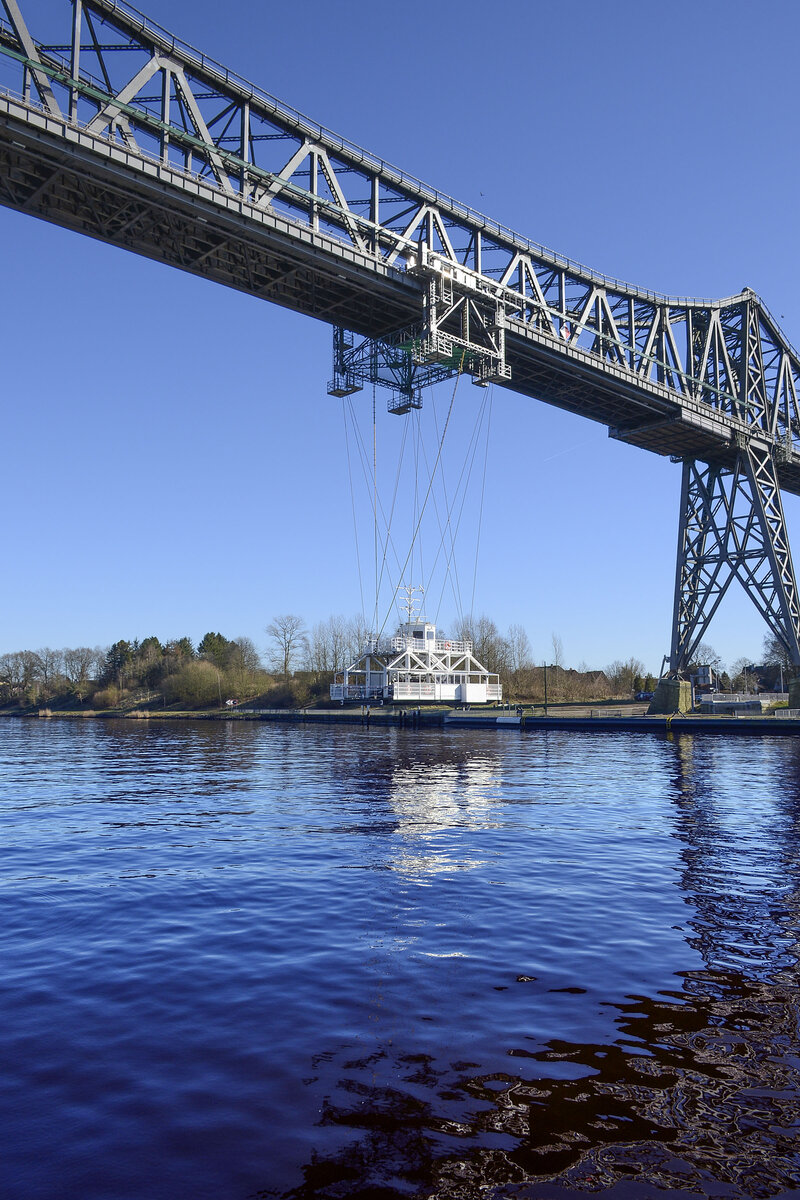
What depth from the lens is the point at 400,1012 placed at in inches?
288

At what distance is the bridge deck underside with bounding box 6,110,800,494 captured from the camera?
99.1 ft

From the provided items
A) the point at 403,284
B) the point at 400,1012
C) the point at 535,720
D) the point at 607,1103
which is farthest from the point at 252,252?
the point at 535,720

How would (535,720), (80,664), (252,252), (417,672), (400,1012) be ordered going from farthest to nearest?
(80,664), (417,672), (535,720), (252,252), (400,1012)

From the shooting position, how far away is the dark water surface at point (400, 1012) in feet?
16.4

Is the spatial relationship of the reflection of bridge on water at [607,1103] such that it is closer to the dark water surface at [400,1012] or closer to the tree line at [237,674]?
the dark water surface at [400,1012]

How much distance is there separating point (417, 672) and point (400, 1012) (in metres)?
78.7

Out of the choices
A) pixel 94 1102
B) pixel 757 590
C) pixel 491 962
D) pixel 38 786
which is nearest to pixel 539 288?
pixel 757 590

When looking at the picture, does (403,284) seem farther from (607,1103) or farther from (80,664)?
(80,664)

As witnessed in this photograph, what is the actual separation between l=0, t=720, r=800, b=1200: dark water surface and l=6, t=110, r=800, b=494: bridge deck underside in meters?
24.6

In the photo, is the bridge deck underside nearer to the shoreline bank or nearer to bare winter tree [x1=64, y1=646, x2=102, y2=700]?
the shoreline bank

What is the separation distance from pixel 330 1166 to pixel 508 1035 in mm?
2304

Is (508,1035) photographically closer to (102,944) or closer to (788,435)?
(102,944)

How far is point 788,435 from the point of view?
61.4 metres

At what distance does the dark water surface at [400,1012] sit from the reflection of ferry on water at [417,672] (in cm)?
6705
